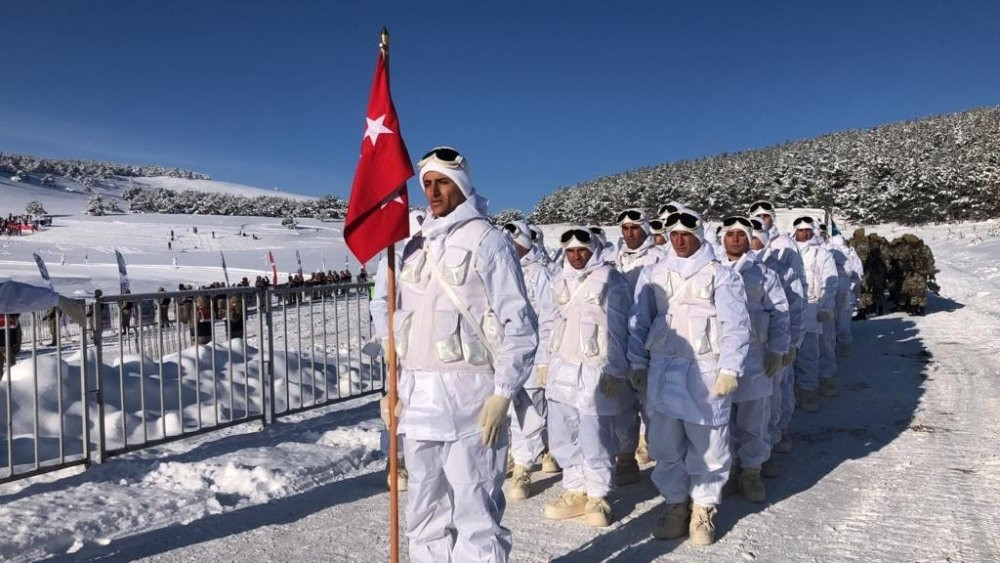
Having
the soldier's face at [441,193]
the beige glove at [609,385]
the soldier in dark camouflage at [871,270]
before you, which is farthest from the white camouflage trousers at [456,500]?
the soldier in dark camouflage at [871,270]

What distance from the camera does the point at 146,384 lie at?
7.08 m

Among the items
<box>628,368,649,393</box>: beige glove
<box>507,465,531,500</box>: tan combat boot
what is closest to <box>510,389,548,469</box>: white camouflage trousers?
<box>507,465,531,500</box>: tan combat boot

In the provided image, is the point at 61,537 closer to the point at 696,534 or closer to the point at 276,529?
the point at 276,529

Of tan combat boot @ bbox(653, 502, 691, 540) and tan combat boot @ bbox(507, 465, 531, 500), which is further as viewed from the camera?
tan combat boot @ bbox(507, 465, 531, 500)

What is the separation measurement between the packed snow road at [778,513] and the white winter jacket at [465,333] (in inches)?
56.5

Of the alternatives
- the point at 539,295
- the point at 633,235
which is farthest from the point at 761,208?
the point at 539,295

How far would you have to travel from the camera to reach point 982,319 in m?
14.6

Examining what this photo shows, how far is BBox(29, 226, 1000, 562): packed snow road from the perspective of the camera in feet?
13.4

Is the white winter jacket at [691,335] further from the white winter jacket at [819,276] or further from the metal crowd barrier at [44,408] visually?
the white winter jacket at [819,276]

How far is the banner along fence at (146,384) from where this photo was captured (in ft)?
18.1

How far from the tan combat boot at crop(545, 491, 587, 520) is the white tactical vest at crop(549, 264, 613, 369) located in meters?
0.90

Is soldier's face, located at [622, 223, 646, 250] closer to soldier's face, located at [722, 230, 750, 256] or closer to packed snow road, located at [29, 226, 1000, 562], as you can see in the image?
soldier's face, located at [722, 230, 750, 256]

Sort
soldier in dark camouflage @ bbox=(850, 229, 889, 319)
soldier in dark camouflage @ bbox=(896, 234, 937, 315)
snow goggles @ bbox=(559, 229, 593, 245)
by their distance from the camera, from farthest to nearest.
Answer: soldier in dark camouflage @ bbox=(850, 229, 889, 319)
soldier in dark camouflage @ bbox=(896, 234, 937, 315)
snow goggles @ bbox=(559, 229, 593, 245)

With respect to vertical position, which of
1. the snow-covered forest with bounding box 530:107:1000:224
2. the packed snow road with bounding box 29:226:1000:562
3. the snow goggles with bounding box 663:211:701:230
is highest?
the snow-covered forest with bounding box 530:107:1000:224
